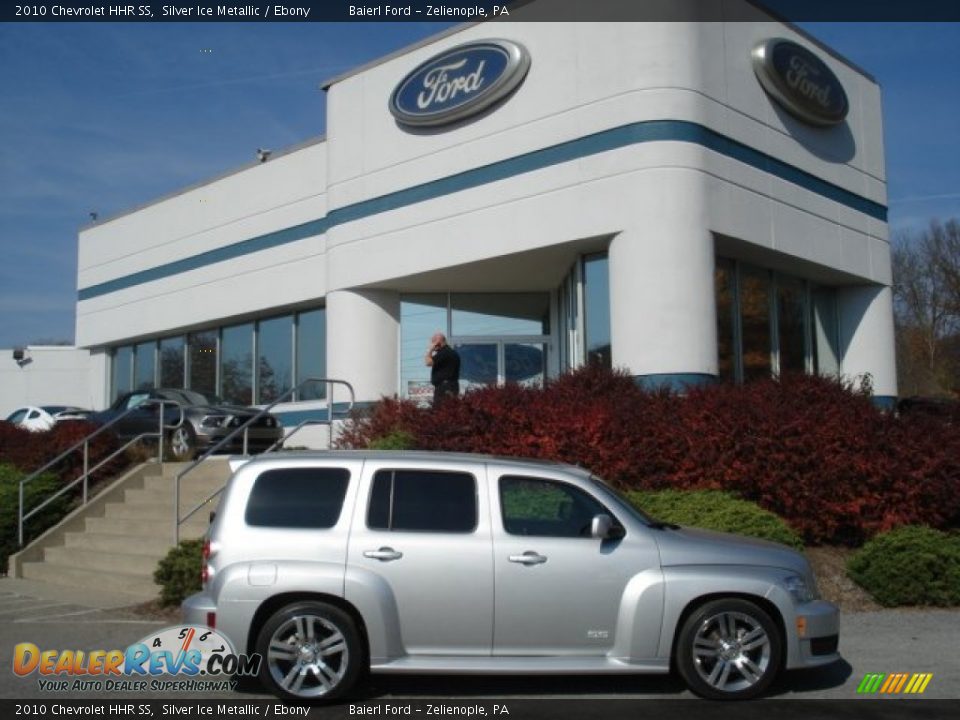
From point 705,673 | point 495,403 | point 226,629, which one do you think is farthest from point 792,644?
point 495,403

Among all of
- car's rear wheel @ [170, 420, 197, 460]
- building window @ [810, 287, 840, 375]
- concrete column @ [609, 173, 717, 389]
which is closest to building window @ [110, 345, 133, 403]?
car's rear wheel @ [170, 420, 197, 460]

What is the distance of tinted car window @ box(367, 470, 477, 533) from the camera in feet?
22.6

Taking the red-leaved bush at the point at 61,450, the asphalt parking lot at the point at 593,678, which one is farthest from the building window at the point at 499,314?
the asphalt parking lot at the point at 593,678

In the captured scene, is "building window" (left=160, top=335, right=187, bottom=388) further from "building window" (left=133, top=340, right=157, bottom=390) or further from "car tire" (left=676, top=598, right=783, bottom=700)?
"car tire" (left=676, top=598, right=783, bottom=700)

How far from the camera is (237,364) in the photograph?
23.4 meters

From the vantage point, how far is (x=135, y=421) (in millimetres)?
18453

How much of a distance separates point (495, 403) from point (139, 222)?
1649cm

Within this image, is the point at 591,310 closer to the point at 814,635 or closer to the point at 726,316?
the point at 726,316

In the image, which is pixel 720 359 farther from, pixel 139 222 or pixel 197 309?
pixel 139 222

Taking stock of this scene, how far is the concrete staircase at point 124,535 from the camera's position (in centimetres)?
1233

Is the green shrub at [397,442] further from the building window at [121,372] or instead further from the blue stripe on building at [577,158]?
the building window at [121,372]

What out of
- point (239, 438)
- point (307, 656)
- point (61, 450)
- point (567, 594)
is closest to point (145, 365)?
point (239, 438)

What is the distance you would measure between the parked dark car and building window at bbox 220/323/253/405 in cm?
328

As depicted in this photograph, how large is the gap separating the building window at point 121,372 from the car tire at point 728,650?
888 inches
